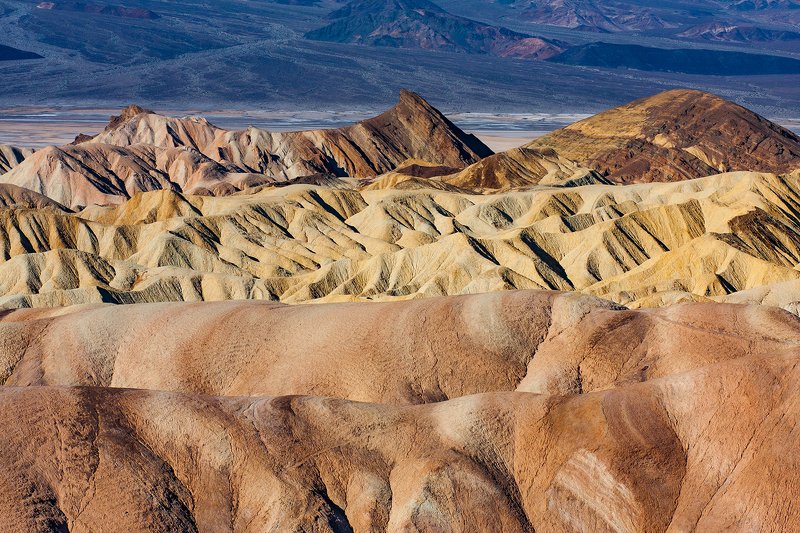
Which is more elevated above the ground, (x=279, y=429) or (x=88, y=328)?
(x=279, y=429)

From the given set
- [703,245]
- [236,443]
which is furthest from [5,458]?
[703,245]

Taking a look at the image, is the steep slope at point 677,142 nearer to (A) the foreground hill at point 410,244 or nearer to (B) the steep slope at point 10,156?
(A) the foreground hill at point 410,244

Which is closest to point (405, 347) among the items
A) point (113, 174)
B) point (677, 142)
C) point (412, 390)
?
point (412, 390)

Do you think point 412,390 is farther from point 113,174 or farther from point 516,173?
point 113,174

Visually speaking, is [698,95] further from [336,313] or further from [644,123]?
[336,313]

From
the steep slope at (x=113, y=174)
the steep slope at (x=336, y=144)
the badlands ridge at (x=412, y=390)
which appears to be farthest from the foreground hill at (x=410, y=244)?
the steep slope at (x=336, y=144)

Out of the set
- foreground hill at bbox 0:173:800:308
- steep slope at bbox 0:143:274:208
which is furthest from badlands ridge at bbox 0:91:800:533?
steep slope at bbox 0:143:274:208
